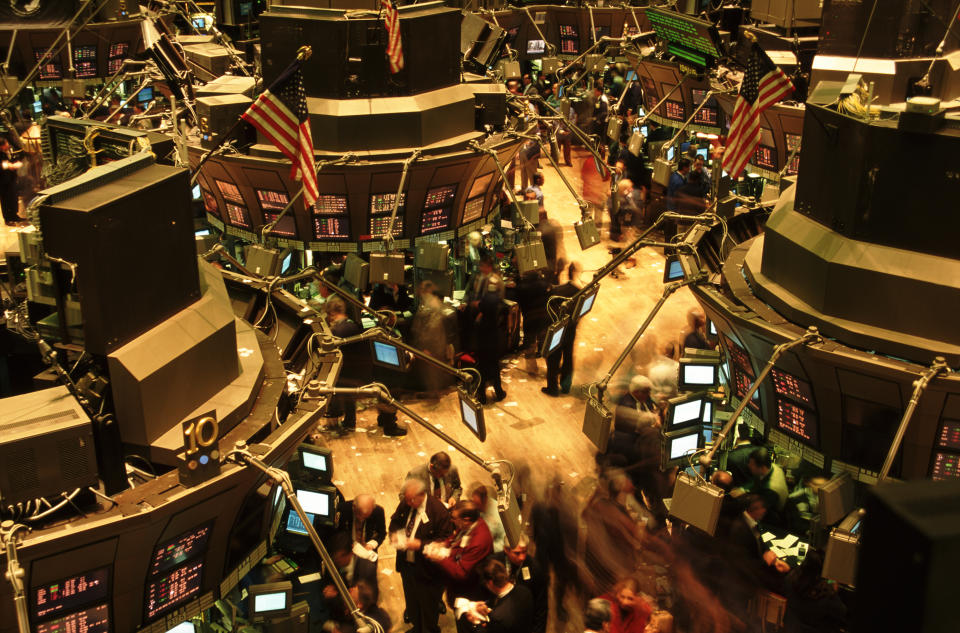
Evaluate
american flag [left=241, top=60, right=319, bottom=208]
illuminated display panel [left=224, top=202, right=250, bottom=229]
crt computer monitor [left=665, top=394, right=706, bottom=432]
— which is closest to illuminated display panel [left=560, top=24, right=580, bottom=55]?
illuminated display panel [left=224, top=202, right=250, bottom=229]

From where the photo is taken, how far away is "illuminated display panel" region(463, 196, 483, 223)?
14.9 meters

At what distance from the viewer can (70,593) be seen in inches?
258

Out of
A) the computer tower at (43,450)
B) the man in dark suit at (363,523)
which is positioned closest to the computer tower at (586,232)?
the man in dark suit at (363,523)

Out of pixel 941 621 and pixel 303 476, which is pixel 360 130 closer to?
pixel 303 476

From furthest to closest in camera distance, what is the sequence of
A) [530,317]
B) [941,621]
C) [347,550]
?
1. [530,317]
2. [347,550]
3. [941,621]

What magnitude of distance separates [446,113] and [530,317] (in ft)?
10.6

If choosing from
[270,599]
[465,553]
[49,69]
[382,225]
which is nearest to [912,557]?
[465,553]

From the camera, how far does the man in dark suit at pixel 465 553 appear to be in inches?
339

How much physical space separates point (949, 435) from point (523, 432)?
6.36 m

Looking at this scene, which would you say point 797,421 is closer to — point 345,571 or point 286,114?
point 345,571

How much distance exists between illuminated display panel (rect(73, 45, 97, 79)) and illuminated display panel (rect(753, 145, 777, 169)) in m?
16.4

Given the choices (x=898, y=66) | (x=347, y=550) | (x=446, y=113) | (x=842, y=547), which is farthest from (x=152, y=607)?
(x=898, y=66)

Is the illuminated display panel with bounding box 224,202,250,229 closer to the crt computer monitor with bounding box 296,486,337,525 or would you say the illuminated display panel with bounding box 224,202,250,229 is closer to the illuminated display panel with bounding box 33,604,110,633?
the crt computer monitor with bounding box 296,486,337,525

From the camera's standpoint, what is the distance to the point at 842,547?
7109 mm
